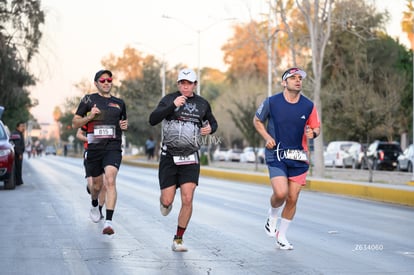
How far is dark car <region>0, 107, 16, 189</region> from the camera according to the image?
2125cm

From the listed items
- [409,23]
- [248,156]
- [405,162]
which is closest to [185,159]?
[409,23]

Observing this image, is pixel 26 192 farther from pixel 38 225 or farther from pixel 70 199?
pixel 38 225

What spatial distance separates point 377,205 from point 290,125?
8576 millimetres

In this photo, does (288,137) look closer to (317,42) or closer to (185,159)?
(185,159)

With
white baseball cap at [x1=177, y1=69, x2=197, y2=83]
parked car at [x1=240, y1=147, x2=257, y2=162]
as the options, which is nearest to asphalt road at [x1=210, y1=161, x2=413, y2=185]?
white baseball cap at [x1=177, y1=69, x2=197, y2=83]

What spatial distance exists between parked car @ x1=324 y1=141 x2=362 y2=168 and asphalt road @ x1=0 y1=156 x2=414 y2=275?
31.7 meters

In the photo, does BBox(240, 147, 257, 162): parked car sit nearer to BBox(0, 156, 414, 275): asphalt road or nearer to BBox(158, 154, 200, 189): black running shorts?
BBox(0, 156, 414, 275): asphalt road

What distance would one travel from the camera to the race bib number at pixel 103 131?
11766 mm

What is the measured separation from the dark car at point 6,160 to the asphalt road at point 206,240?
304cm

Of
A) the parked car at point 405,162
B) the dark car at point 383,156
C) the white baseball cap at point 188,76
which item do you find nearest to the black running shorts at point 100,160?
the white baseball cap at point 188,76

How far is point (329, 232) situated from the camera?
41.3 ft

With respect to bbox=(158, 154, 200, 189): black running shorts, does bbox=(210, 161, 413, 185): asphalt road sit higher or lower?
lower

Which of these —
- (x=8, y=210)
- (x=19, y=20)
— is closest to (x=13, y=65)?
(x=19, y=20)

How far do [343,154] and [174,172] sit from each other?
136 ft
